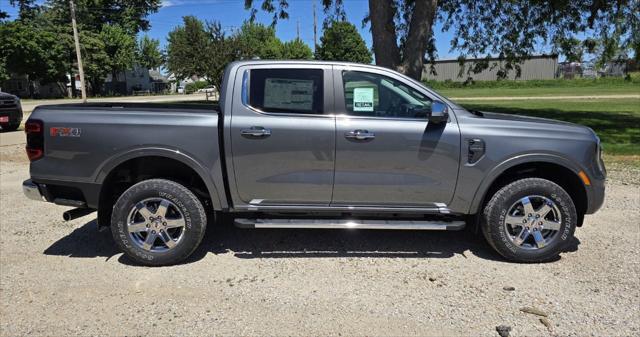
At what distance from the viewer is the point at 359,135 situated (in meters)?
4.16

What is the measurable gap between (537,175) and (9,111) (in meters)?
15.6

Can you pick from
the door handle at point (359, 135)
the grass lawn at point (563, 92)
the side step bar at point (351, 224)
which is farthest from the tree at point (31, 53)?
the door handle at point (359, 135)

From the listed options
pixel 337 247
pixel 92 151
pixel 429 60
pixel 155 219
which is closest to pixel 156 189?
pixel 155 219

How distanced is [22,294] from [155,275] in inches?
40.0

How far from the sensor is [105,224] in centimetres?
454

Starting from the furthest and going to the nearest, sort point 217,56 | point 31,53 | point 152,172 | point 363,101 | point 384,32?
point 31,53 → point 217,56 → point 384,32 → point 152,172 → point 363,101

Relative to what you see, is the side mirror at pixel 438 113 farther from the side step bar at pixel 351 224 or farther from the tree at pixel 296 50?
the tree at pixel 296 50

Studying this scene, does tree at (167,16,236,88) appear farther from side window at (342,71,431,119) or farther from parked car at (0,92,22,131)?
side window at (342,71,431,119)

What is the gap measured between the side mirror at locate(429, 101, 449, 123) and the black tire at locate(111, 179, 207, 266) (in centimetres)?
220

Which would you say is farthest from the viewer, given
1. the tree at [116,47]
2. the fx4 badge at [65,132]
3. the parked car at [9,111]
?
the tree at [116,47]

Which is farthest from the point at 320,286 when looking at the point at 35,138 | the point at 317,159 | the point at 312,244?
the point at 35,138

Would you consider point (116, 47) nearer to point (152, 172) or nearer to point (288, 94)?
point (152, 172)

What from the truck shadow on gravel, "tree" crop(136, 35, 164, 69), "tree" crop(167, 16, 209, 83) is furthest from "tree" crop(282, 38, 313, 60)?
the truck shadow on gravel

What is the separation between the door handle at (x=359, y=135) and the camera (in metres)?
4.16
